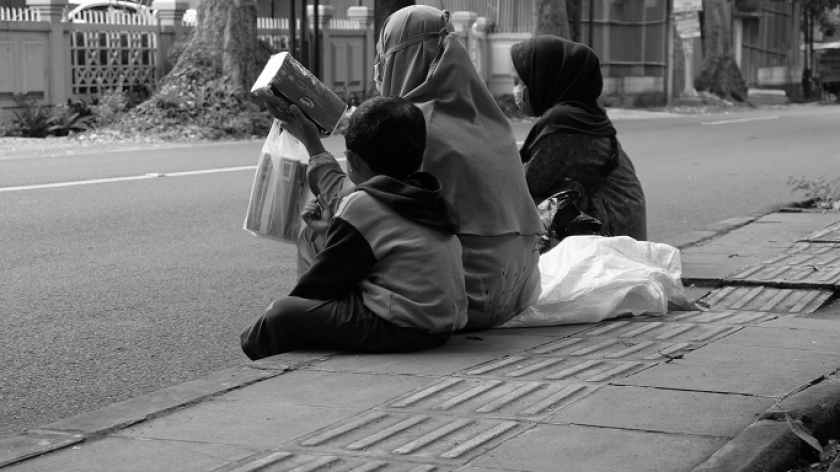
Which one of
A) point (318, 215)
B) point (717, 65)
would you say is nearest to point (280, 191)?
point (318, 215)

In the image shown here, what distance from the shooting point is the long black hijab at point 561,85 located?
21.1 feet

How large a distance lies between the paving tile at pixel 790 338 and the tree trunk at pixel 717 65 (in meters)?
32.7

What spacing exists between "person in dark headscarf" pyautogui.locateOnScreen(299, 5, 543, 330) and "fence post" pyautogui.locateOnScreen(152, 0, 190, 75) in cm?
1619

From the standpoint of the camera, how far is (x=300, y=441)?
3553 millimetres

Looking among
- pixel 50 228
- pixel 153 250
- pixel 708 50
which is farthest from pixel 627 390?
pixel 708 50

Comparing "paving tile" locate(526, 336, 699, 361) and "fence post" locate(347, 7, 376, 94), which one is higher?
"fence post" locate(347, 7, 376, 94)

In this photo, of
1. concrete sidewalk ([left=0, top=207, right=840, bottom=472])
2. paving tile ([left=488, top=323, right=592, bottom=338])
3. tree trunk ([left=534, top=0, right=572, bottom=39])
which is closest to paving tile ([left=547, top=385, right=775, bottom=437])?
concrete sidewalk ([left=0, top=207, right=840, bottom=472])

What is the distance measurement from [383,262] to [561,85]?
226cm

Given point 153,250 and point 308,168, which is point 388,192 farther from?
point 153,250

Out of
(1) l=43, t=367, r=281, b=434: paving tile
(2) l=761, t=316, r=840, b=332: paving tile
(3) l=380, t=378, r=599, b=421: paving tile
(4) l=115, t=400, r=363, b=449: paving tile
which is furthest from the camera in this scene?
(2) l=761, t=316, r=840, b=332: paving tile

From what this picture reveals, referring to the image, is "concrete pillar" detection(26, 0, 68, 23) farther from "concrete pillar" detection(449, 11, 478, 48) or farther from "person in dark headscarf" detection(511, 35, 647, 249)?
"person in dark headscarf" detection(511, 35, 647, 249)

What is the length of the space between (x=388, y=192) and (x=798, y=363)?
1.55 meters

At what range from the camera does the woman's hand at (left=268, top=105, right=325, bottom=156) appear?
204 inches

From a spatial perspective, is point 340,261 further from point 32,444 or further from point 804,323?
point 804,323
